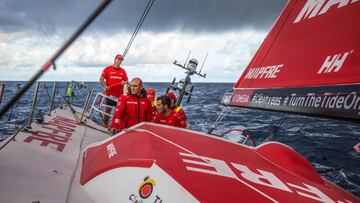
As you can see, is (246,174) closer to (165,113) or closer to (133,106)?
(165,113)

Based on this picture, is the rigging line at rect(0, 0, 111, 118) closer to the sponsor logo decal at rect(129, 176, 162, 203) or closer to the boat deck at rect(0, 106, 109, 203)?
the sponsor logo decal at rect(129, 176, 162, 203)

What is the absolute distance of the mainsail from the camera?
7.54 feet

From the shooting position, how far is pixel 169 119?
566 cm

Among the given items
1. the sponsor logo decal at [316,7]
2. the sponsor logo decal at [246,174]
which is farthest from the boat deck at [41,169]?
the sponsor logo decal at [316,7]

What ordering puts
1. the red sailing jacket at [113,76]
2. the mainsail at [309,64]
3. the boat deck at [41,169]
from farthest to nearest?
the red sailing jacket at [113,76] < the boat deck at [41,169] < the mainsail at [309,64]

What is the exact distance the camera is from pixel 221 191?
7.28 feet

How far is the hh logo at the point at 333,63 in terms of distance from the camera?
251 centimetres

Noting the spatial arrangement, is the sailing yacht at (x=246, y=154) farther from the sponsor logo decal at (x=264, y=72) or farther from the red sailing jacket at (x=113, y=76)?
the red sailing jacket at (x=113, y=76)

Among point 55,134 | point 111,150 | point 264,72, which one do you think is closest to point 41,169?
point 111,150

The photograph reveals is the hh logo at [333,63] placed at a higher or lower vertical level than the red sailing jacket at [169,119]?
higher

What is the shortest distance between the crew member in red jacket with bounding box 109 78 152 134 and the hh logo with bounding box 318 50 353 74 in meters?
3.42

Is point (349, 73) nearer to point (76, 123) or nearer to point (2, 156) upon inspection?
point (2, 156)

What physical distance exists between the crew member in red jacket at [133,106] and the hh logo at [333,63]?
135 inches

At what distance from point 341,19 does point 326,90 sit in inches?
33.1
